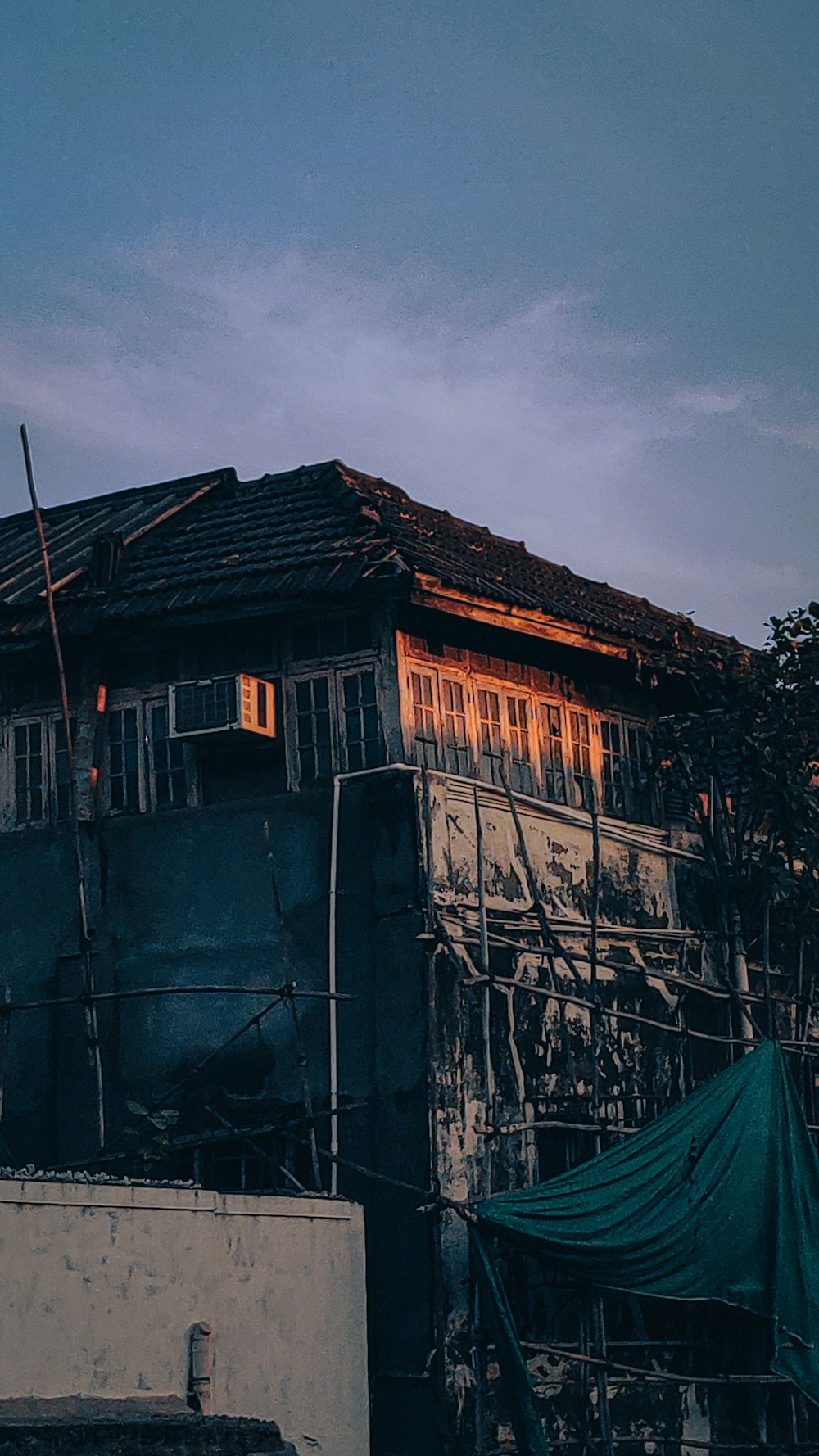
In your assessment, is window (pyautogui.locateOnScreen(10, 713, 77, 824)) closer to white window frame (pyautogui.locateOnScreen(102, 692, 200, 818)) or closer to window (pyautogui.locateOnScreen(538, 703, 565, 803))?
white window frame (pyautogui.locateOnScreen(102, 692, 200, 818))

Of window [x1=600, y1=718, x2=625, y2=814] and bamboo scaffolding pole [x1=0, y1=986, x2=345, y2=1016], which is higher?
window [x1=600, y1=718, x2=625, y2=814]

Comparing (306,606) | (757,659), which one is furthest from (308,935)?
(757,659)

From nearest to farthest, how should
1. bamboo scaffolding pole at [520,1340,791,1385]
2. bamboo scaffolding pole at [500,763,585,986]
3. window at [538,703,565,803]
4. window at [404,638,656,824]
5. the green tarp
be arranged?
the green tarp
bamboo scaffolding pole at [520,1340,791,1385]
bamboo scaffolding pole at [500,763,585,986]
window at [404,638,656,824]
window at [538,703,565,803]

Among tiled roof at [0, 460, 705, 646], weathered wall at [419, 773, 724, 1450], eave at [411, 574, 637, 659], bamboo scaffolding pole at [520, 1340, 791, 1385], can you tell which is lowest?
bamboo scaffolding pole at [520, 1340, 791, 1385]

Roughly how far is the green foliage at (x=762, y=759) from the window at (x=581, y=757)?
686 mm

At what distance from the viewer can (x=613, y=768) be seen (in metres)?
16.3

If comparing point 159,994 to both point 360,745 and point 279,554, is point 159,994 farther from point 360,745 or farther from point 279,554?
point 279,554

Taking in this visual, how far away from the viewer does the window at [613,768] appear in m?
16.2

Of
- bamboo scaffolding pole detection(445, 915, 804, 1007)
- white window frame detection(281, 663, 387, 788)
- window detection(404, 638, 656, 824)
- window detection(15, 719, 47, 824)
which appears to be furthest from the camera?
window detection(15, 719, 47, 824)

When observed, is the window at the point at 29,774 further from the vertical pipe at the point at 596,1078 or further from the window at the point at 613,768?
the window at the point at 613,768

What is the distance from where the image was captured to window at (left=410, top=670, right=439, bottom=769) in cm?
1452

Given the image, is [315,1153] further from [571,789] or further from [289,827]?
[571,789]

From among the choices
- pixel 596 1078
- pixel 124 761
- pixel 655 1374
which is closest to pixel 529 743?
pixel 596 1078

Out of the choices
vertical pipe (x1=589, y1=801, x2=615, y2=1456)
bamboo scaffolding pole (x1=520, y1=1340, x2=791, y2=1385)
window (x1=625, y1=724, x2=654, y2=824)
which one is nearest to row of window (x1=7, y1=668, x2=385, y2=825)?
vertical pipe (x1=589, y1=801, x2=615, y2=1456)
